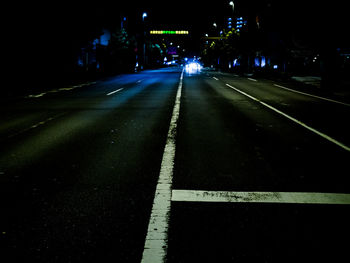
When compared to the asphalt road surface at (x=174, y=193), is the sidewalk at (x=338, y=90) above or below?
above

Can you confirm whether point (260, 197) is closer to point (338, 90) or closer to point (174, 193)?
point (174, 193)

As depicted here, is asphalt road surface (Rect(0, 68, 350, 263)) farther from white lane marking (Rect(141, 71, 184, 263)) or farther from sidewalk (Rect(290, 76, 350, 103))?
sidewalk (Rect(290, 76, 350, 103))

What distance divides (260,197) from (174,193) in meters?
1.08

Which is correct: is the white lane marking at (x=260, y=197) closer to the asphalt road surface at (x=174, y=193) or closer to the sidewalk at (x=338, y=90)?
the asphalt road surface at (x=174, y=193)

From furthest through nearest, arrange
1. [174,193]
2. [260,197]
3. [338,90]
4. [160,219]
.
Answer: [338,90]
[174,193]
[260,197]
[160,219]

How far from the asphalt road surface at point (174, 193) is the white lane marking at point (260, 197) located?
1 centimetres

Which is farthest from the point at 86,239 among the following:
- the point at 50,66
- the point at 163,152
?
the point at 50,66

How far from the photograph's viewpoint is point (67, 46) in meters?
33.3

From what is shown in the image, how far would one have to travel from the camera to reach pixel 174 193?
463 centimetres

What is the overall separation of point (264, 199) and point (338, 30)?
2401cm

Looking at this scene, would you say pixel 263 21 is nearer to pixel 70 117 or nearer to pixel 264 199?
pixel 70 117

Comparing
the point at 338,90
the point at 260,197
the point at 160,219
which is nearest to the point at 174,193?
the point at 160,219

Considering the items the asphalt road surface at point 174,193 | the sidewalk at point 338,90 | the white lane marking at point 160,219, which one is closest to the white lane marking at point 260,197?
the asphalt road surface at point 174,193

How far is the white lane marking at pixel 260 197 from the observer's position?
434cm
